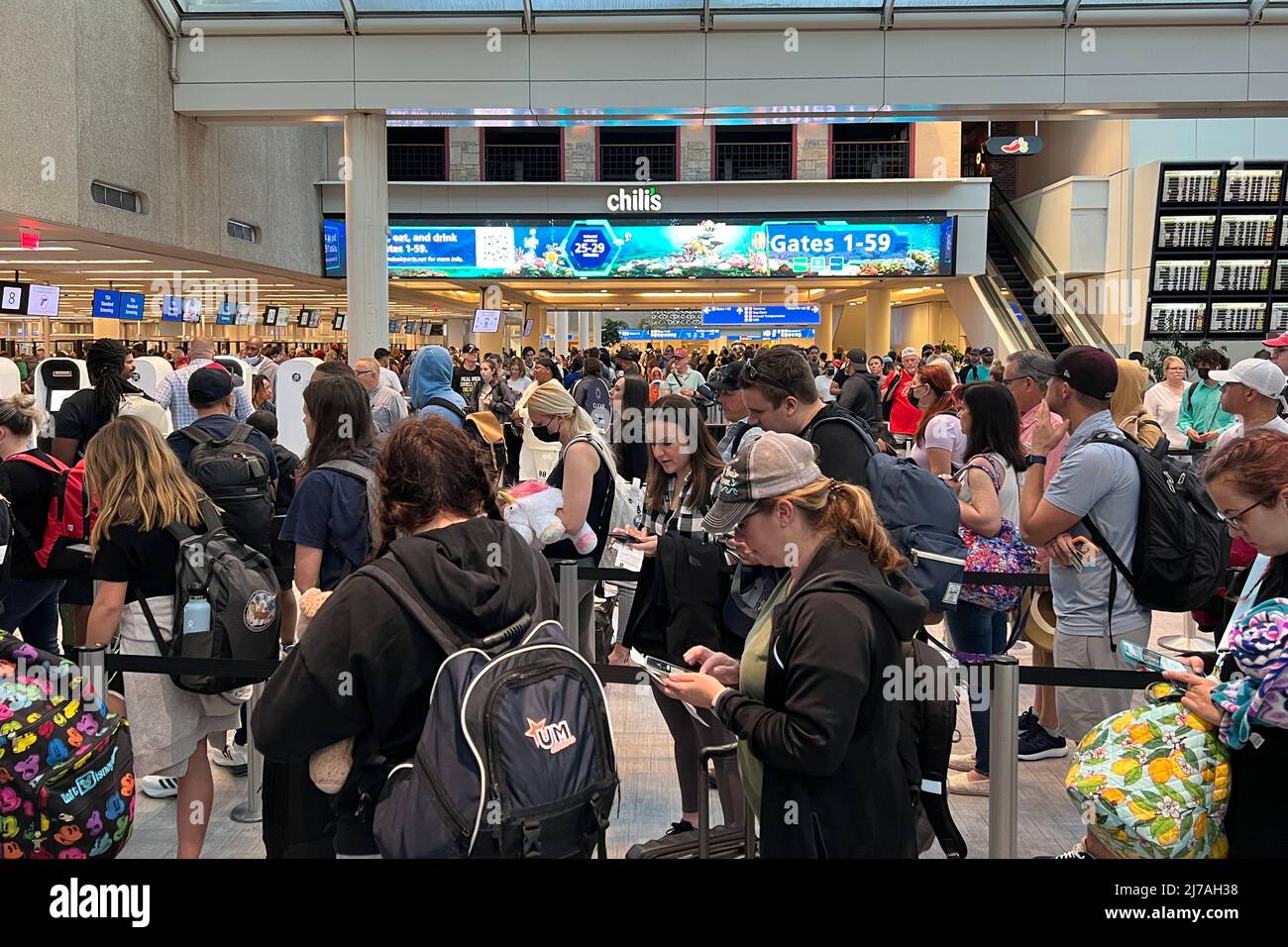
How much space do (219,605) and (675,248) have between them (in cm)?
1747

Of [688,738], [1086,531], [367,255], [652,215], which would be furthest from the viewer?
[652,215]

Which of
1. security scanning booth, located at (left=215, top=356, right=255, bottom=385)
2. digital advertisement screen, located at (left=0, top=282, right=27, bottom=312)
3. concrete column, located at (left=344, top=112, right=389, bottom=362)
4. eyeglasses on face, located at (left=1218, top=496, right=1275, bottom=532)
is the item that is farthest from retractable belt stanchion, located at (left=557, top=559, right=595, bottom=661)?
concrete column, located at (left=344, top=112, right=389, bottom=362)

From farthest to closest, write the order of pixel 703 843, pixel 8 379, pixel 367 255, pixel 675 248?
1. pixel 675 248
2. pixel 367 255
3. pixel 8 379
4. pixel 703 843

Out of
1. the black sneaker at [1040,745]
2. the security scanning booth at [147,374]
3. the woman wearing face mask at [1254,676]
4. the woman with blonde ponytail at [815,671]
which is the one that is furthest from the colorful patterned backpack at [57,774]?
the security scanning booth at [147,374]

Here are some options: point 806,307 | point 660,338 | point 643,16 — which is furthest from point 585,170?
point 660,338

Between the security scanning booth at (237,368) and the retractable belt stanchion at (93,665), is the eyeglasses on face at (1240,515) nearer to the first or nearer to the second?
the retractable belt stanchion at (93,665)

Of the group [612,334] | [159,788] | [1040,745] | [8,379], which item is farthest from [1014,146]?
[612,334]

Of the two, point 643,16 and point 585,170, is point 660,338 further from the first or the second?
point 643,16

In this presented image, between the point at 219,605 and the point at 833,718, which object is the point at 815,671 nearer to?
the point at 833,718

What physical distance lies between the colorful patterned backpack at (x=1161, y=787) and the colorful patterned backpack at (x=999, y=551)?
2.30 metres

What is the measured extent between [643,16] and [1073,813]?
10.2m

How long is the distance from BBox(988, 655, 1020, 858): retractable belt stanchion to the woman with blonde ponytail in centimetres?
85

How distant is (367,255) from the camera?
1366 centimetres

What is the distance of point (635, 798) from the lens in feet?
15.3
